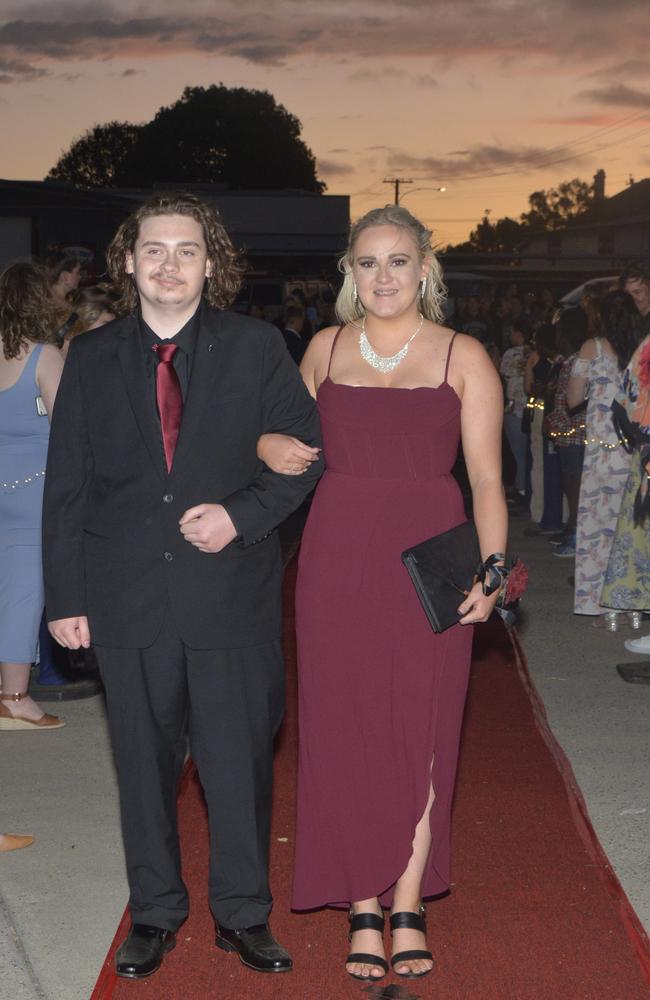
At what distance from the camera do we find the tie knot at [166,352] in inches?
152

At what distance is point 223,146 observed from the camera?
107 m

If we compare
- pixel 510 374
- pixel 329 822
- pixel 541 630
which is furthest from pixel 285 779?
pixel 510 374

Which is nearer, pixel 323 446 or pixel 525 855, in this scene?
pixel 323 446

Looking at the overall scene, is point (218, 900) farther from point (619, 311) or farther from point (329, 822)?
point (619, 311)

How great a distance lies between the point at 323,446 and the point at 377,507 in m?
0.26

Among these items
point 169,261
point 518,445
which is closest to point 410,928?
point 169,261

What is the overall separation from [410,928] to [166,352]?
1.90 meters

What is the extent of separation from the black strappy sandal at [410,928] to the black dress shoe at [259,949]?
1.08 feet

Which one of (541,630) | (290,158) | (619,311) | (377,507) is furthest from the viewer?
(290,158)

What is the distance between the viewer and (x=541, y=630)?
9.18 metres

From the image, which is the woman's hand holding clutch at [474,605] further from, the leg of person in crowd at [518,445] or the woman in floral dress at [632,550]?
the leg of person in crowd at [518,445]

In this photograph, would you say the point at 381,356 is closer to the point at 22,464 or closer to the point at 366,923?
the point at 366,923

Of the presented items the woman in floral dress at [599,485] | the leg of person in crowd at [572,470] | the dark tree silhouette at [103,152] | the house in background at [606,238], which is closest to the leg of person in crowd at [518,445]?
the leg of person in crowd at [572,470]

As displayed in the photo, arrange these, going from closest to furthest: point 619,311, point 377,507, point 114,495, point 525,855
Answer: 1. point 114,495
2. point 377,507
3. point 525,855
4. point 619,311
